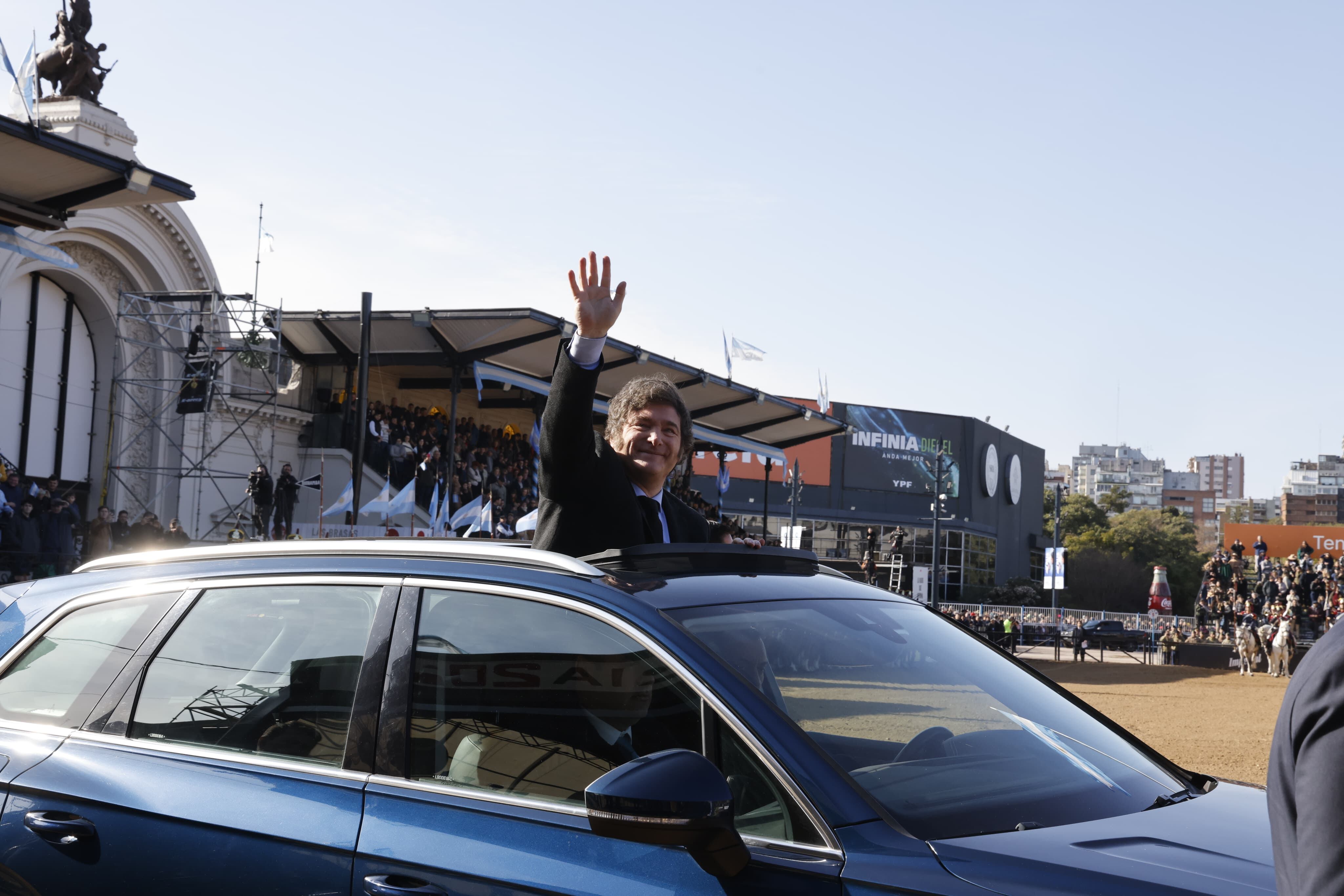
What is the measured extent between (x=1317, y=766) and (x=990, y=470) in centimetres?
7813

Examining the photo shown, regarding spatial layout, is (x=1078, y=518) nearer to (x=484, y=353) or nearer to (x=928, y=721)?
(x=484, y=353)

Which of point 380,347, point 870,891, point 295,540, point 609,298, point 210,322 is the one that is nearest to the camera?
point 870,891

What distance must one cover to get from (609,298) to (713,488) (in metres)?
63.4

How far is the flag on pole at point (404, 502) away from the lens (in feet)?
79.0

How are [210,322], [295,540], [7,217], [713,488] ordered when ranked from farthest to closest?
[713,488] < [210,322] < [7,217] < [295,540]

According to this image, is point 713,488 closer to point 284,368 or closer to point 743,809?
point 284,368

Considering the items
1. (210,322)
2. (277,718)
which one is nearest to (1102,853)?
(277,718)

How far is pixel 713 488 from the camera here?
67.2 metres

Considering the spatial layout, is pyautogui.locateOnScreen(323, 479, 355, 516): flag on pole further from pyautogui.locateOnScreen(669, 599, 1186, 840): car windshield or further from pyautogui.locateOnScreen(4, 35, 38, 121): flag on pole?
pyautogui.locateOnScreen(669, 599, 1186, 840): car windshield

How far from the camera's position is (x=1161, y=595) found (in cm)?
6006

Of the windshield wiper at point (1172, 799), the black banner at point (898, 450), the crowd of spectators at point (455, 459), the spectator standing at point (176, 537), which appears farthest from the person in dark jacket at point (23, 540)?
the black banner at point (898, 450)

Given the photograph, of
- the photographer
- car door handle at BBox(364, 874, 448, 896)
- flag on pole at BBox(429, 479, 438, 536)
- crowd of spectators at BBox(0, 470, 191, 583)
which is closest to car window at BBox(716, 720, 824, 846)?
car door handle at BBox(364, 874, 448, 896)

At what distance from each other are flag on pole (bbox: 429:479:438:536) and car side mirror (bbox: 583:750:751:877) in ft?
71.6

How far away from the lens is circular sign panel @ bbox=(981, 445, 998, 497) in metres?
76.4
